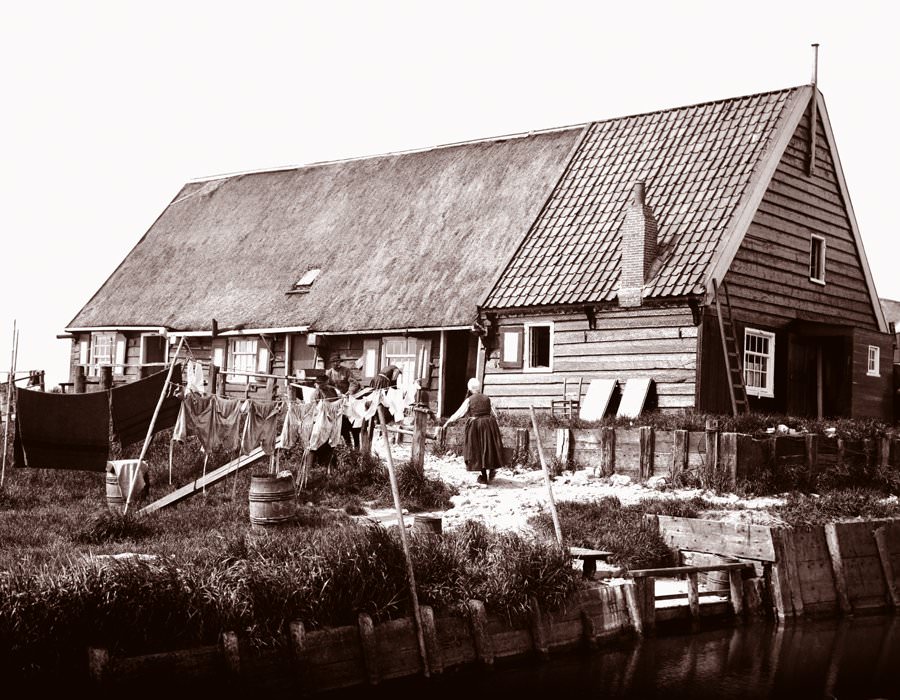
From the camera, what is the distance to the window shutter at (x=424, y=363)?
24766 mm

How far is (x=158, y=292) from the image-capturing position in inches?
1226

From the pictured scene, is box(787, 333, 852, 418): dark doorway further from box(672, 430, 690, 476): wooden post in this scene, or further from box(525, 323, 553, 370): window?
box(672, 430, 690, 476): wooden post

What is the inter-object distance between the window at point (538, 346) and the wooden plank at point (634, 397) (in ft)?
7.85

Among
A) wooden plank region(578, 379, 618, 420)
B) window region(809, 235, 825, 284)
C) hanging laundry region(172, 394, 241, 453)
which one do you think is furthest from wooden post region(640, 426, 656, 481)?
window region(809, 235, 825, 284)

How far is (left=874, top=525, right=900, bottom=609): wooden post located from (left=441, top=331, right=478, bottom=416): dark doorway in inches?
458

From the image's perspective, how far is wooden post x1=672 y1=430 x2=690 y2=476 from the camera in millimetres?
16719

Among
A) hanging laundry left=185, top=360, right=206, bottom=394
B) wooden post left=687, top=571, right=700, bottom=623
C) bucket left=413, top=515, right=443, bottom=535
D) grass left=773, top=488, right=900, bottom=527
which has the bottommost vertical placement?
wooden post left=687, top=571, right=700, bottom=623

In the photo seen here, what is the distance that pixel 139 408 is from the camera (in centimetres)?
1733

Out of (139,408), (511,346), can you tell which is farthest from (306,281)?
(139,408)

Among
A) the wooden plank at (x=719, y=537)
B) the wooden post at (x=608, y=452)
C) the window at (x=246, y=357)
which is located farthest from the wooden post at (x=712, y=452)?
the window at (x=246, y=357)

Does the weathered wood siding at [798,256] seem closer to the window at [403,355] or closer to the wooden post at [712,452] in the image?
the wooden post at [712,452]

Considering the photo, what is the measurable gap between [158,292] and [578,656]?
2231 centimetres

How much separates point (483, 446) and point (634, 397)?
3.99m

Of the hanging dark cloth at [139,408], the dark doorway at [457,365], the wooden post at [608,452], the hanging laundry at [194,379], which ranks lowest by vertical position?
the wooden post at [608,452]
